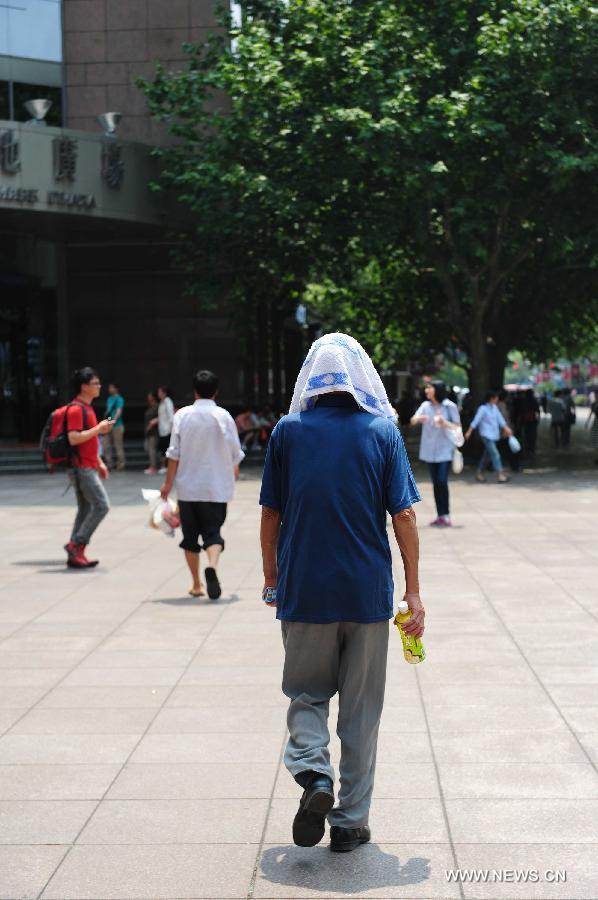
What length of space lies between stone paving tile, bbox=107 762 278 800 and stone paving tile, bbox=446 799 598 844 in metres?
0.76

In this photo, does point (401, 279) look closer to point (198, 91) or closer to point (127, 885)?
point (198, 91)

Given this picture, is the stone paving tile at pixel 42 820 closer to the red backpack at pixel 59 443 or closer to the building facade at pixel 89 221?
the red backpack at pixel 59 443

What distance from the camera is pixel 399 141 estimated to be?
22422 mm

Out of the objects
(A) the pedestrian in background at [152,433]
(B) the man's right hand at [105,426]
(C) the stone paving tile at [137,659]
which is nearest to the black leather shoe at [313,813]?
(C) the stone paving tile at [137,659]

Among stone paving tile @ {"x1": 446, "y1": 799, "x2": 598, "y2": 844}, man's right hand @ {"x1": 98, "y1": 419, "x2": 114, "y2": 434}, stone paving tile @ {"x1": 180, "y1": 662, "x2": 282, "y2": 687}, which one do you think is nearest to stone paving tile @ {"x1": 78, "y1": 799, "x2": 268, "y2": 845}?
stone paving tile @ {"x1": 446, "y1": 799, "x2": 598, "y2": 844}

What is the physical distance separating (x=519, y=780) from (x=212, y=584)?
4.74 meters

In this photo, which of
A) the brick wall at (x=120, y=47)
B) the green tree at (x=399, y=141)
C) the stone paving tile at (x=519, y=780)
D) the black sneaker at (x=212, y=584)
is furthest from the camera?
the brick wall at (x=120, y=47)

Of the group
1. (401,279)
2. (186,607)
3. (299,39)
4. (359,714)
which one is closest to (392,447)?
(359,714)

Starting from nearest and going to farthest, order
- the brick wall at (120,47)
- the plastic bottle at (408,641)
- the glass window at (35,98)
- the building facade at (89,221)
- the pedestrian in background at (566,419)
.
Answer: the plastic bottle at (408,641), the building facade at (89,221), the glass window at (35,98), the brick wall at (120,47), the pedestrian in background at (566,419)

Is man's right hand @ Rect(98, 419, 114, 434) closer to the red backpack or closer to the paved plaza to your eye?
the red backpack

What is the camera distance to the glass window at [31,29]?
29.1m

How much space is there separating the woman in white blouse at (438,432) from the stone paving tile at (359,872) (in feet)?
33.1

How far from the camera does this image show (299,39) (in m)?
23.8

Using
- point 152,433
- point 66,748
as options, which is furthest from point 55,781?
point 152,433
